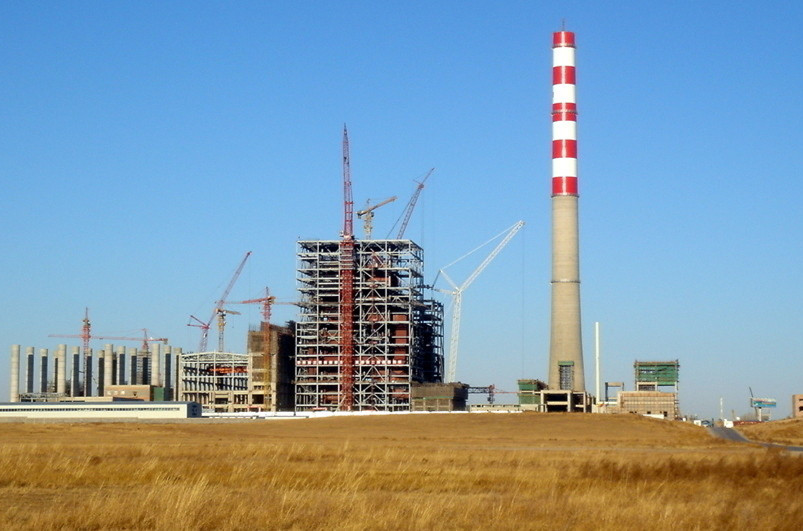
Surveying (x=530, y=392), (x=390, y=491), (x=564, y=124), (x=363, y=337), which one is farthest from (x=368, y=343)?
(x=390, y=491)

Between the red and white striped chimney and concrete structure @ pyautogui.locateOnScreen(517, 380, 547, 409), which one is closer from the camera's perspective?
the red and white striped chimney

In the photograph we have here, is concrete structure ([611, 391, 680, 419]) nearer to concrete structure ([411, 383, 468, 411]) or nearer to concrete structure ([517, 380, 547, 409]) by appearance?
concrete structure ([517, 380, 547, 409])

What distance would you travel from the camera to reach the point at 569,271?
549ft

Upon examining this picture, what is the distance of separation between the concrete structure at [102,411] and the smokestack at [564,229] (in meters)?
54.8

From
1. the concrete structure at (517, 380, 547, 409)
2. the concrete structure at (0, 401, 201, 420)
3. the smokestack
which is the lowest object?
the concrete structure at (0, 401, 201, 420)

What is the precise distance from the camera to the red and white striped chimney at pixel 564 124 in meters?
163

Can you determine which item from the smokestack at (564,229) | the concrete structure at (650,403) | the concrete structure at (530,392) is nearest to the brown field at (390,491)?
the smokestack at (564,229)

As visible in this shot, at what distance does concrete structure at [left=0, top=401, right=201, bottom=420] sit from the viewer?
163625 millimetres

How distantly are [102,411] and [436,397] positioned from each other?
52.4 metres

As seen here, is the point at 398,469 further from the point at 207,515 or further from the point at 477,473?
the point at 207,515

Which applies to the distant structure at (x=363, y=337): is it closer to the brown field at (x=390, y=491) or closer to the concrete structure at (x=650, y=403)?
the concrete structure at (x=650, y=403)

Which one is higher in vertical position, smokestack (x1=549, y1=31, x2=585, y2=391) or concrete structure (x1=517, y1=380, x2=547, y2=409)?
smokestack (x1=549, y1=31, x2=585, y2=391)

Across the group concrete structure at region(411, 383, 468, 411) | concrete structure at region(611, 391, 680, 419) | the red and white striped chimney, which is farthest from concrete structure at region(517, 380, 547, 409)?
the red and white striped chimney

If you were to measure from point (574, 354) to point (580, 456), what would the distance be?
108790mm
